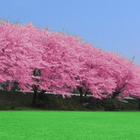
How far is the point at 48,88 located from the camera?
96.6ft

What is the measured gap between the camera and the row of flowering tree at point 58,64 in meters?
24.8

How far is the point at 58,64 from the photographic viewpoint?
29.0 meters

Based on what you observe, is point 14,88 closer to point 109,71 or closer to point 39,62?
point 39,62

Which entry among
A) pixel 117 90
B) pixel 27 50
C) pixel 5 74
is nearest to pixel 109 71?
pixel 117 90

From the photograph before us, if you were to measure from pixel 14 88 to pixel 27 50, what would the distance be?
815cm

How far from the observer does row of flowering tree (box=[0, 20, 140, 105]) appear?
24.8 m
